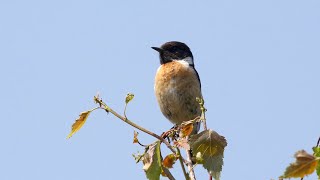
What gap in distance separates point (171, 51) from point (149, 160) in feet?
21.3

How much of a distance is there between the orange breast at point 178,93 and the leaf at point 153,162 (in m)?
Result: 5.25

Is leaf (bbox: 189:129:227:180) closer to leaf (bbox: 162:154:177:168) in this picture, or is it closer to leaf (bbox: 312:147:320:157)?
leaf (bbox: 162:154:177:168)

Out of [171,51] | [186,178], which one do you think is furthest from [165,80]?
[186,178]

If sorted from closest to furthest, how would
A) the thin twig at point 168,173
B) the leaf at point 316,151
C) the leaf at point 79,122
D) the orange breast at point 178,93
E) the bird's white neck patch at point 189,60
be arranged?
1. the leaf at point 316,151
2. the thin twig at point 168,173
3. the leaf at point 79,122
4. the orange breast at point 178,93
5. the bird's white neck patch at point 189,60

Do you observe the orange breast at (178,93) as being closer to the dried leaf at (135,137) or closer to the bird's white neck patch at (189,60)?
the bird's white neck patch at (189,60)

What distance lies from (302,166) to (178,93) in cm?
596

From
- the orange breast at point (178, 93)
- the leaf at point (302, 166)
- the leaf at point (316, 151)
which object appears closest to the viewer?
the leaf at point (302, 166)

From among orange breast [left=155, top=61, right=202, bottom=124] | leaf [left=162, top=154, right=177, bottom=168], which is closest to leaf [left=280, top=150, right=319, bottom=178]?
leaf [left=162, top=154, right=177, bottom=168]

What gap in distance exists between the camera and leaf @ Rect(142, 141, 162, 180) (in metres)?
1.95

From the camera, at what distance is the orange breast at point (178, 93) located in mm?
7326

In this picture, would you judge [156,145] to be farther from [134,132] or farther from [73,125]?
[73,125]

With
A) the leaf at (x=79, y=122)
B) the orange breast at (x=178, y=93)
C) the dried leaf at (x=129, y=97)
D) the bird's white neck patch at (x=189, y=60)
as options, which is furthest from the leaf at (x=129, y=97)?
the bird's white neck patch at (x=189, y=60)

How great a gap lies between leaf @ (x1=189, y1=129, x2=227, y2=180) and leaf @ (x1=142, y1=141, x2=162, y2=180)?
141 millimetres

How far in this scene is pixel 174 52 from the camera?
27.7 feet
